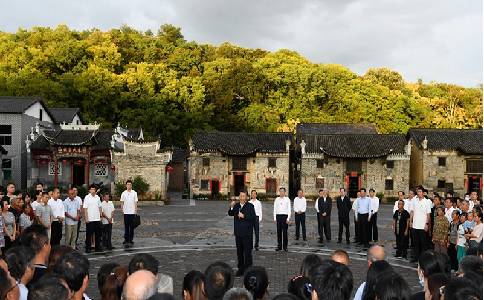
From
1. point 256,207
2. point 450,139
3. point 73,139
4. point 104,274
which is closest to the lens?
point 104,274

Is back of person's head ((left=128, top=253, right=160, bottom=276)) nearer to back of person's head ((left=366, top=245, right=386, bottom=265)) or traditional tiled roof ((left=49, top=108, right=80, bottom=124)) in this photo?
back of person's head ((left=366, top=245, right=386, bottom=265))

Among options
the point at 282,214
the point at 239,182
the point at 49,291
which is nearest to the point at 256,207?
the point at 282,214

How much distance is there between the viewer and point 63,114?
48.9m

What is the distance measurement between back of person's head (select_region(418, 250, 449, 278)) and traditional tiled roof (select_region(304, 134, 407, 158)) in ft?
125

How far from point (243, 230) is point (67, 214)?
537cm

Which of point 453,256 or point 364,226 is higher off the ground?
point 364,226

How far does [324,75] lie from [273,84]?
6.00 meters

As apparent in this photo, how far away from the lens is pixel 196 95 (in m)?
55.9

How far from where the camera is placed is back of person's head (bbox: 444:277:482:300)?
447 centimetres

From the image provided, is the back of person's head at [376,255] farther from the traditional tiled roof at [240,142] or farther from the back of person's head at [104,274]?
the traditional tiled roof at [240,142]

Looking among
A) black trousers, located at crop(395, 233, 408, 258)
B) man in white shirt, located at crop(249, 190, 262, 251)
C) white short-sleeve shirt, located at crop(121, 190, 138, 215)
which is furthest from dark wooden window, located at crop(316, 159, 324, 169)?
white short-sleeve shirt, located at crop(121, 190, 138, 215)

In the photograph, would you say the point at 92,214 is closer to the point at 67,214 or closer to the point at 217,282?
the point at 67,214

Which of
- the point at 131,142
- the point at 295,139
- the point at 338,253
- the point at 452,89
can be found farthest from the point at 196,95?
the point at 338,253

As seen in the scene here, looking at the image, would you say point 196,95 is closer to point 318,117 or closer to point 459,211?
point 318,117
